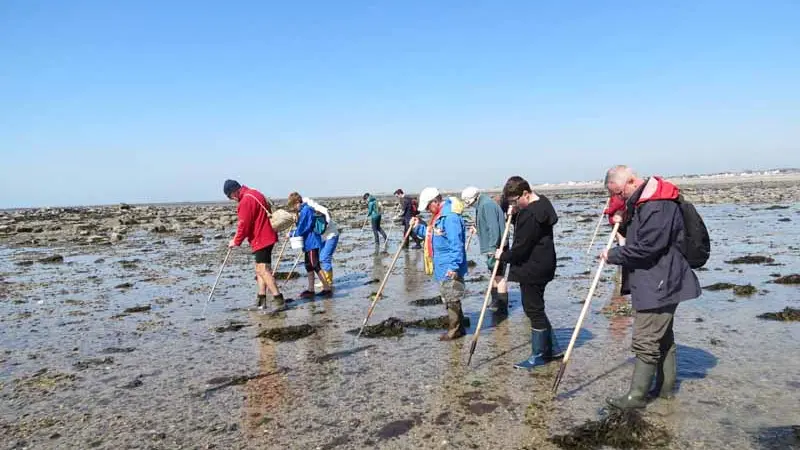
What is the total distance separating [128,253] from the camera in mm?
21953

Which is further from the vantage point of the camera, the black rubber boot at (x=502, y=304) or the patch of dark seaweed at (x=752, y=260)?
the patch of dark seaweed at (x=752, y=260)

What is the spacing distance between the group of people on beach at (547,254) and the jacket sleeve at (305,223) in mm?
1041

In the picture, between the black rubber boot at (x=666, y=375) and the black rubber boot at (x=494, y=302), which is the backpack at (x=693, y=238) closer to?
the black rubber boot at (x=666, y=375)

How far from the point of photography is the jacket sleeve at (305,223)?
11430 millimetres

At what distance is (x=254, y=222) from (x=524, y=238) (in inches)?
237

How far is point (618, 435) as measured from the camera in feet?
14.6

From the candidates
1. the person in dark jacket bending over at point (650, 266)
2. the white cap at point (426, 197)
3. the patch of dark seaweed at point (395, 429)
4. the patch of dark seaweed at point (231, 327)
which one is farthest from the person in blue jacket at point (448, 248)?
the patch of dark seaweed at point (231, 327)

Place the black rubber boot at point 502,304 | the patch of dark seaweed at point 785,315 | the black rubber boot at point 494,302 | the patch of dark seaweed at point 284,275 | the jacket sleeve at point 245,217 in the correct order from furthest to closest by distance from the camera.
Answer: the patch of dark seaweed at point 284,275 → the jacket sleeve at point 245,217 → the black rubber boot at point 494,302 → the black rubber boot at point 502,304 → the patch of dark seaweed at point 785,315

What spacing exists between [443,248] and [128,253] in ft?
62.6

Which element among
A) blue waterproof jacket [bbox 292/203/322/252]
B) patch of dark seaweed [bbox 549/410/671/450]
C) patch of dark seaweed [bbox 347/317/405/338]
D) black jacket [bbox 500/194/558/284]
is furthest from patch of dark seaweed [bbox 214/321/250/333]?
patch of dark seaweed [bbox 549/410/671/450]

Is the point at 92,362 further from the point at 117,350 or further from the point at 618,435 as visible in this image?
the point at 618,435

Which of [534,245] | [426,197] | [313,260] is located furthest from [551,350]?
[313,260]

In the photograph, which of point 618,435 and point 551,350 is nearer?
point 618,435

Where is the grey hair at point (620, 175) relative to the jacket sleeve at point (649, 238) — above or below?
above
